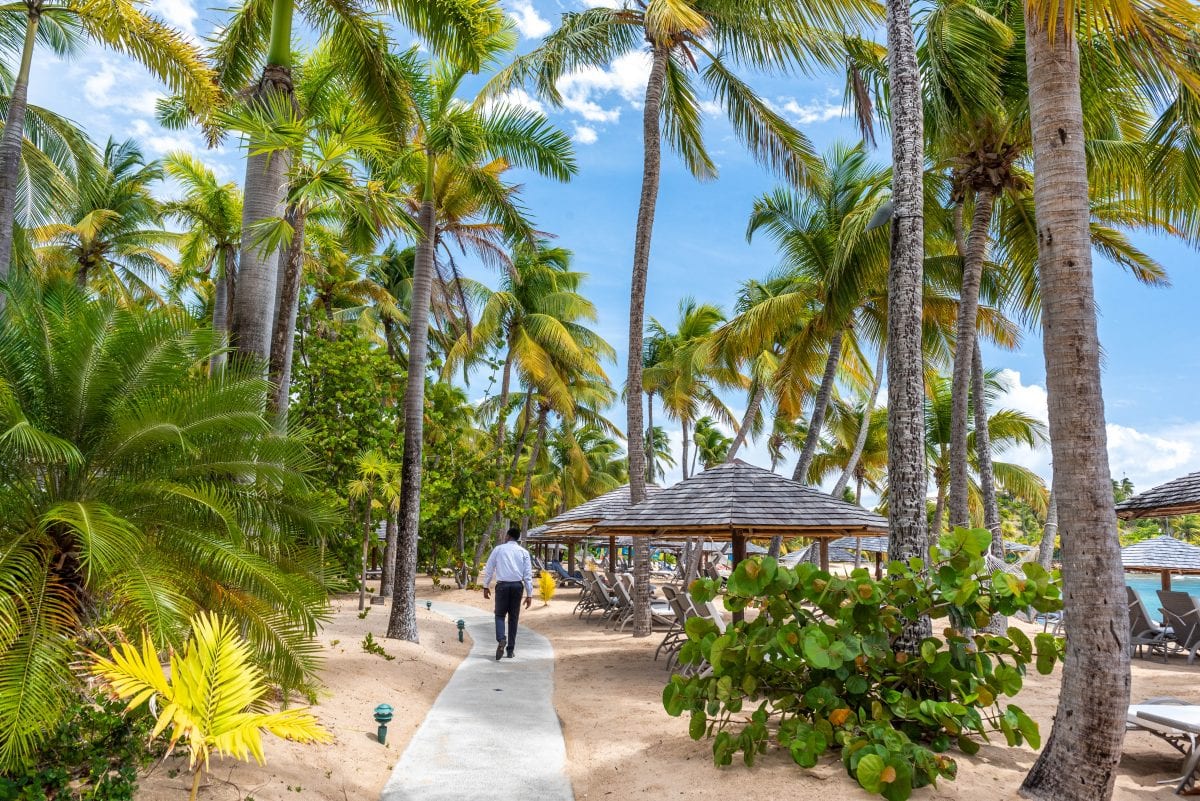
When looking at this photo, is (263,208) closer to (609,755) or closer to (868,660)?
(609,755)

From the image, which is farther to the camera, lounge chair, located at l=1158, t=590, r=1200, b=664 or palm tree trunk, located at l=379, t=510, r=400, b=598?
palm tree trunk, located at l=379, t=510, r=400, b=598

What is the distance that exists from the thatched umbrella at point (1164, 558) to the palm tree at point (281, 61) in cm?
1606

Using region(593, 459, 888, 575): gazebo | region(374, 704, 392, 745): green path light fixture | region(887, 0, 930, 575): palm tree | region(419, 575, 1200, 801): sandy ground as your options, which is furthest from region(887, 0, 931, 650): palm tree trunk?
region(374, 704, 392, 745): green path light fixture

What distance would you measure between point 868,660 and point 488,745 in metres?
2.88

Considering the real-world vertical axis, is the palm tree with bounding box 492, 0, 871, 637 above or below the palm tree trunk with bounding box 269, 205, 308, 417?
above

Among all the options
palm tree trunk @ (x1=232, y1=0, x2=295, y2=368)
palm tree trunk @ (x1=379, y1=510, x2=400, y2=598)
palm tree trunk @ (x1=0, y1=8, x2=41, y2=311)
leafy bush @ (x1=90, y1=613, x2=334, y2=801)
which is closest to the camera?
leafy bush @ (x1=90, y1=613, x2=334, y2=801)

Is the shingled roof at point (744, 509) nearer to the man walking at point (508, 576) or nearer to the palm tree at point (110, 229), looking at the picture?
the man walking at point (508, 576)

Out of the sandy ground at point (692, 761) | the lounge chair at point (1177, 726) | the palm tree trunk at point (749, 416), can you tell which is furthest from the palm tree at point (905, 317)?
the palm tree trunk at point (749, 416)

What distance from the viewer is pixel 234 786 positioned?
13.6 feet

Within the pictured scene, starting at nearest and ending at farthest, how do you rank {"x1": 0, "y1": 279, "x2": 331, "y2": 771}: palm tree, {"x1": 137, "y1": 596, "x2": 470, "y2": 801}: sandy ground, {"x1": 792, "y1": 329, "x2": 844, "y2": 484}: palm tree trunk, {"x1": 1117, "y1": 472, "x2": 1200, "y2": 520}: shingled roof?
{"x1": 0, "y1": 279, "x2": 331, "y2": 771}: palm tree → {"x1": 137, "y1": 596, "x2": 470, "y2": 801}: sandy ground → {"x1": 1117, "y1": 472, "x2": 1200, "y2": 520}: shingled roof → {"x1": 792, "y1": 329, "x2": 844, "y2": 484}: palm tree trunk

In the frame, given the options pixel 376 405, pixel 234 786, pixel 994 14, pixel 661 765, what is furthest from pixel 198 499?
pixel 994 14

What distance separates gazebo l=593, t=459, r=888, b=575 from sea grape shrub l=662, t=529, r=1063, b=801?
10.8 feet

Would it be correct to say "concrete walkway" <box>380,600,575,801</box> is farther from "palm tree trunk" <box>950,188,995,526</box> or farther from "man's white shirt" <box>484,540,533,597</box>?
"palm tree trunk" <box>950,188,995,526</box>

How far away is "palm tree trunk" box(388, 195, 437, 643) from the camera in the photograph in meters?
10.7
